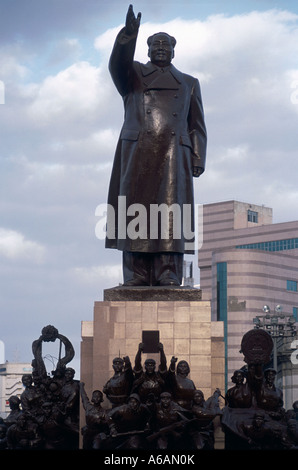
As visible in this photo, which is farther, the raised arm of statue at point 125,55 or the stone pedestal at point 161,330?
the raised arm of statue at point 125,55

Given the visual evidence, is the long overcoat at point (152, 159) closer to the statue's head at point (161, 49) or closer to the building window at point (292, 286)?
the statue's head at point (161, 49)

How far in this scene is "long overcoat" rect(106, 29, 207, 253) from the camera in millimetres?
17578

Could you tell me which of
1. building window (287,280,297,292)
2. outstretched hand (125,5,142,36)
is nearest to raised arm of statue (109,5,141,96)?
outstretched hand (125,5,142,36)

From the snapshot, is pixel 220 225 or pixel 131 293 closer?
pixel 131 293

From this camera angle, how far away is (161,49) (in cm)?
1805

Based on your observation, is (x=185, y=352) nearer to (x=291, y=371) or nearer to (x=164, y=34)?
(x=164, y=34)

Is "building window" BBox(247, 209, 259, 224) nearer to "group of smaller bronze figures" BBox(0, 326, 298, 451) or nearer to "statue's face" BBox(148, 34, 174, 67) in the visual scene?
"statue's face" BBox(148, 34, 174, 67)

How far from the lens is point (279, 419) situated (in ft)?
52.9

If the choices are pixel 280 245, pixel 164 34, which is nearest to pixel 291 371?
pixel 280 245

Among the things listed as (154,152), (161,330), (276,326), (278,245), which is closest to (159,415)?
(161,330)

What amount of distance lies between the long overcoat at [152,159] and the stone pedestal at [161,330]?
36.7 inches

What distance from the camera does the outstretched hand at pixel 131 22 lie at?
54.8ft

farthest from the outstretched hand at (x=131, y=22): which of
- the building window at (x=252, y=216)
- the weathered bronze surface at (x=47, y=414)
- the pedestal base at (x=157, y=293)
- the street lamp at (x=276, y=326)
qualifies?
the building window at (x=252, y=216)
